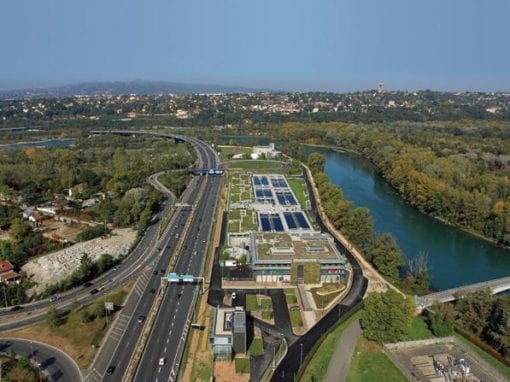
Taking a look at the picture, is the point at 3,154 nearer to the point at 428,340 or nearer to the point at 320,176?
the point at 320,176

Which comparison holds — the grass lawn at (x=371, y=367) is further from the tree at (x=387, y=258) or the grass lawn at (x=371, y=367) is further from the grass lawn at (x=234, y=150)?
the grass lawn at (x=234, y=150)

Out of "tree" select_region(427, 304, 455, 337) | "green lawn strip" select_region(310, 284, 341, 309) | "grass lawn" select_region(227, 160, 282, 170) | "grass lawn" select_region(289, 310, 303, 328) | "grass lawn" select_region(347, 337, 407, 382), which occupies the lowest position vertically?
"grass lawn" select_region(227, 160, 282, 170)

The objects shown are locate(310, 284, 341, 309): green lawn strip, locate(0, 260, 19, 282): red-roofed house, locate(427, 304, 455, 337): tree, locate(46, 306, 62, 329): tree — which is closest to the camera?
locate(427, 304, 455, 337): tree

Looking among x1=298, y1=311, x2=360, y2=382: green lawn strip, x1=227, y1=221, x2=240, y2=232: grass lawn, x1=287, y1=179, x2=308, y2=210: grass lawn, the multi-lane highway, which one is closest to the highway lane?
the multi-lane highway

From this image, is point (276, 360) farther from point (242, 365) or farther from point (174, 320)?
point (174, 320)

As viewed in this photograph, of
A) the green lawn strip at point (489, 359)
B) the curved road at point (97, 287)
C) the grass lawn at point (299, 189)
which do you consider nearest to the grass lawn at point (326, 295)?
the green lawn strip at point (489, 359)

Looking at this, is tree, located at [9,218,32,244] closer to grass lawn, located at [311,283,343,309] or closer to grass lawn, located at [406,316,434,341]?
grass lawn, located at [311,283,343,309]
